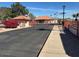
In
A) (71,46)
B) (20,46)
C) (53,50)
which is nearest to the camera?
(53,50)

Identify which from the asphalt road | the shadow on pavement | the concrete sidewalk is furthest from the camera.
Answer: the shadow on pavement

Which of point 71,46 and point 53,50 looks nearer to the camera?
point 53,50

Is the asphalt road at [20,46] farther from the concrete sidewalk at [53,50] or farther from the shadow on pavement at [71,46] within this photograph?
the shadow on pavement at [71,46]

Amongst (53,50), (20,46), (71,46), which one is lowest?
(71,46)

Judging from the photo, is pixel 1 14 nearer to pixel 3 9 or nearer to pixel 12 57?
pixel 3 9

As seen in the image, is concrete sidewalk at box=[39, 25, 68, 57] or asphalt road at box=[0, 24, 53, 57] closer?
concrete sidewalk at box=[39, 25, 68, 57]

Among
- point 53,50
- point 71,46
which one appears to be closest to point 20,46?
point 53,50

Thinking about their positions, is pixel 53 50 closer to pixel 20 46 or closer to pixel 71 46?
pixel 71 46

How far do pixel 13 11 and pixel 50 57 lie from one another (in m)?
109

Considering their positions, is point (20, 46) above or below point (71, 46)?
above

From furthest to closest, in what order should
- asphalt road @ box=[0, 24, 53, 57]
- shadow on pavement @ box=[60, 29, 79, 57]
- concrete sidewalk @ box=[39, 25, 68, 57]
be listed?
shadow on pavement @ box=[60, 29, 79, 57]
asphalt road @ box=[0, 24, 53, 57]
concrete sidewalk @ box=[39, 25, 68, 57]

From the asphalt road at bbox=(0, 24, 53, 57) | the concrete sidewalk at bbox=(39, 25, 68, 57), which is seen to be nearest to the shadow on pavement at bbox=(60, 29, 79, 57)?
the concrete sidewalk at bbox=(39, 25, 68, 57)

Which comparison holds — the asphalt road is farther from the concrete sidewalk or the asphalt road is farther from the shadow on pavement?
the shadow on pavement

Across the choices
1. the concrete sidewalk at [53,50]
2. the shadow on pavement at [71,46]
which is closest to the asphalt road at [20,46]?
the concrete sidewalk at [53,50]
